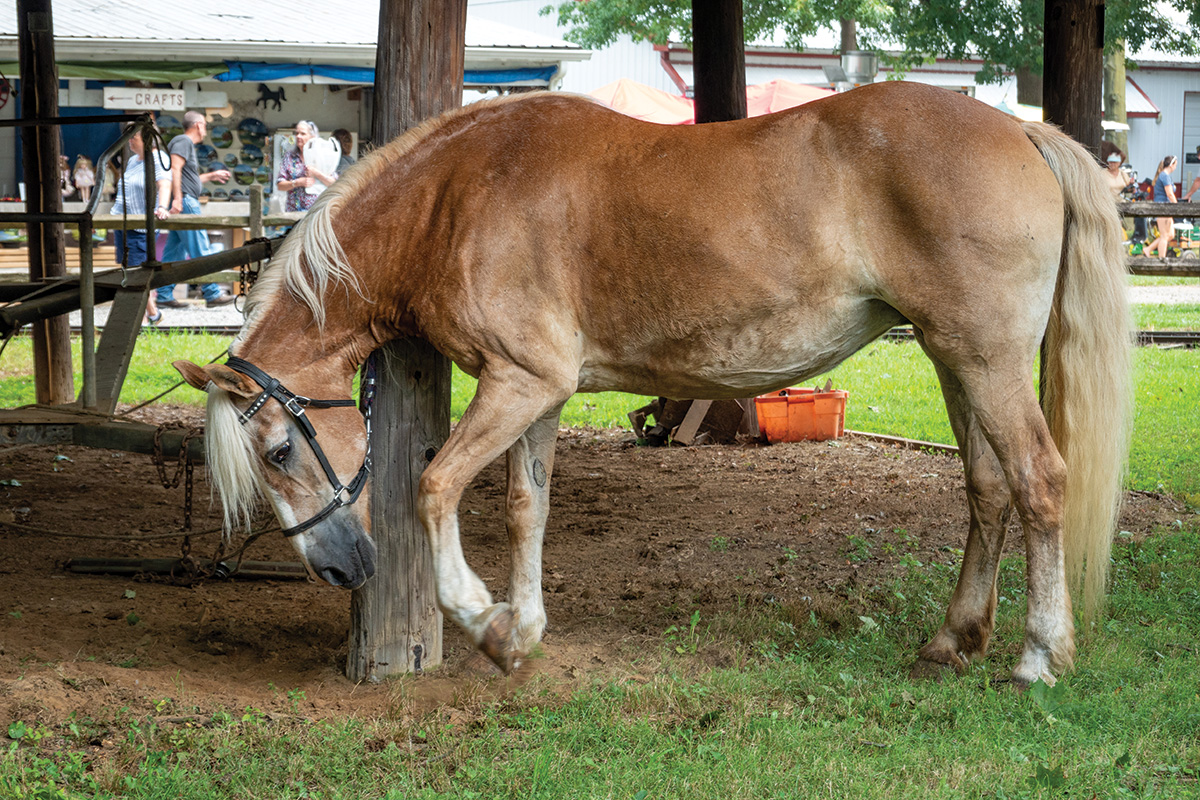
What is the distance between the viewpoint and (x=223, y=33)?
15.6 metres

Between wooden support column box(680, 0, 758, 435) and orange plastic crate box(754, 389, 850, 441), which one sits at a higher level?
wooden support column box(680, 0, 758, 435)

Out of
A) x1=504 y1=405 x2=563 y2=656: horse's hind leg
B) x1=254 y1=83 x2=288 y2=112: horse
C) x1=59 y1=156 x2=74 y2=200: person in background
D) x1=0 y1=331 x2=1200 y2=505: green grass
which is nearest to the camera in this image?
x1=504 y1=405 x2=563 y2=656: horse's hind leg

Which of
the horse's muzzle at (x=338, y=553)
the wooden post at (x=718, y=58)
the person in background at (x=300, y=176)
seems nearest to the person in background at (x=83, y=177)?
the person in background at (x=300, y=176)

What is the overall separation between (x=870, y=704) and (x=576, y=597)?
1.68m

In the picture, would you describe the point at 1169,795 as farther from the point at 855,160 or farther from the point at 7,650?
the point at 7,650

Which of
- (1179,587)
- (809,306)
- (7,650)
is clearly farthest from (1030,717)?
(7,650)

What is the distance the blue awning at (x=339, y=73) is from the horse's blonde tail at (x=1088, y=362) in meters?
13.2

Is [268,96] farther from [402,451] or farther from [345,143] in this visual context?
[402,451]

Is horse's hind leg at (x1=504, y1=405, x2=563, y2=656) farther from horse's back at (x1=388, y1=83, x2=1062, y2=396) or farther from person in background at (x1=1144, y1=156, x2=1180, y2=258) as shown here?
person in background at (x1=1144, y1=156, x2=1180, y2=258)

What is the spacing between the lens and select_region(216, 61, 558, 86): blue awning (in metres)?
15.7

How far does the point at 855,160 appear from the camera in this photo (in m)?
3.75

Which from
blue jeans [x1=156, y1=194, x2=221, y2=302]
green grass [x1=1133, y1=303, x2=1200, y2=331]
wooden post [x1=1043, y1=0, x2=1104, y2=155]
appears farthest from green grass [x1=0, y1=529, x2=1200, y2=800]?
blue jeans [x1=156, y1=194, x2=221, y2=302]

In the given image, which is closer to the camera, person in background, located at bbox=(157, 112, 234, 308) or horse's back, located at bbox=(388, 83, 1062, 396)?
horse's back, located at bbox=(388, 83, 1062, 396)

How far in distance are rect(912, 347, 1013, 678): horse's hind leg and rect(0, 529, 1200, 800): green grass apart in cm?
14
